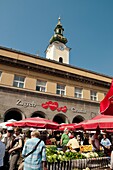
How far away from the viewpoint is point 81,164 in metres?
7.38

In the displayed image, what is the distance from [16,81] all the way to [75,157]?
1345 cm

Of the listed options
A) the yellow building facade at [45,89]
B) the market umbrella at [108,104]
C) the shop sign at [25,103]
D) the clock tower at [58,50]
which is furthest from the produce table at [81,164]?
the clock tower at [58,50]

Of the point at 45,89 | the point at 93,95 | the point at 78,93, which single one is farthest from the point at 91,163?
the point at 93,95

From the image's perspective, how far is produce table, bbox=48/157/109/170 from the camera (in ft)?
22.0

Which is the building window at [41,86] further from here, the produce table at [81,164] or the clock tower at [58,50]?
the clock tower at [58,50]

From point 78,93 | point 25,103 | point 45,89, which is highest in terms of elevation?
point 78,93

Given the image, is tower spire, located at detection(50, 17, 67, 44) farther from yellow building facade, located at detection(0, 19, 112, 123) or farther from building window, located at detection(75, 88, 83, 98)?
building window, located at detection(75, 88, 83, 98)

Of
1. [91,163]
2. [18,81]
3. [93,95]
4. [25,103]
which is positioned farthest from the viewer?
[93,95]

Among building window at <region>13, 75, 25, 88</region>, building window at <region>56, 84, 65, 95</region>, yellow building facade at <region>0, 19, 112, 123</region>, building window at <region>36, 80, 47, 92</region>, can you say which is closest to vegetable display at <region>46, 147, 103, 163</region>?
yellow building facade at <region>0, 19, 112, 123</region>

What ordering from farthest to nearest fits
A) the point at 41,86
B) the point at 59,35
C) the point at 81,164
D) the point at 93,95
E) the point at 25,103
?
1. the point at 59,35
2. the point at 93,95
3. the point at 41,86
4. the point at 25,103
5. the point at 81,164

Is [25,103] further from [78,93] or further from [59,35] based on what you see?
[59,35]

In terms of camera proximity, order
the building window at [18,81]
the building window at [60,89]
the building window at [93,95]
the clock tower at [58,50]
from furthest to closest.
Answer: the clock tower at [58,50] → the building window at [93,95] → the building window at [60,89] → the building window at [18,81]

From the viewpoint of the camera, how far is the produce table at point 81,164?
6694 mm

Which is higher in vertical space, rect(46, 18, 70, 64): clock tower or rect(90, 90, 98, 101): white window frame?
rect(46, 18, 70, 64): clock tower
